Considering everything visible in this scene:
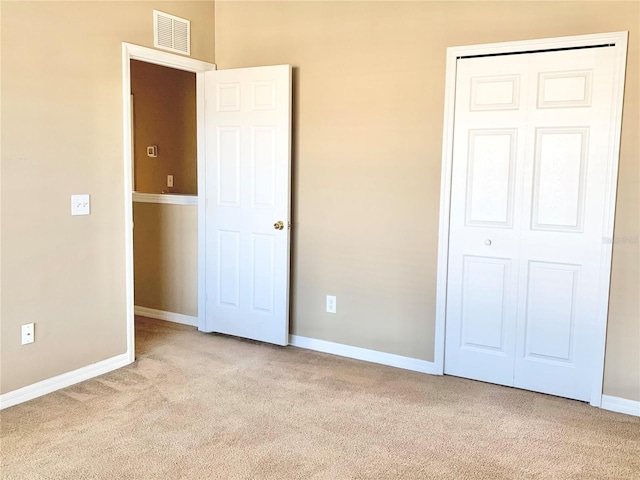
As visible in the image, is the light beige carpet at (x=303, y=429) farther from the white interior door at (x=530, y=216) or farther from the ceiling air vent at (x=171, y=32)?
the ceiling air vent at (x=171, y=32)

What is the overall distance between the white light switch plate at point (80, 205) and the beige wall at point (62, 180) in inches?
1.7

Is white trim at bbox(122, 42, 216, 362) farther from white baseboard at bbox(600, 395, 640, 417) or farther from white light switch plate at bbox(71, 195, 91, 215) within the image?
white baseboard at bbox(600, 395, 640, 417)

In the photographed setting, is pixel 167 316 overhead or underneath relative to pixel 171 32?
underneath

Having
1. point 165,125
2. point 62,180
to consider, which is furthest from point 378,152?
point 165,125

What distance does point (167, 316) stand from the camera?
4.68m

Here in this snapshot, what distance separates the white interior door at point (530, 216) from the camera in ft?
9.77

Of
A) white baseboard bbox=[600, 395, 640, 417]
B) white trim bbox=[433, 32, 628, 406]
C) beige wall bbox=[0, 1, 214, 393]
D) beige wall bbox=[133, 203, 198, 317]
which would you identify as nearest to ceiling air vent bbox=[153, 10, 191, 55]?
beige wall bbox=[0, 1, 214, 393]

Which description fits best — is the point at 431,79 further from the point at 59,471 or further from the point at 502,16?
the point at 59,471

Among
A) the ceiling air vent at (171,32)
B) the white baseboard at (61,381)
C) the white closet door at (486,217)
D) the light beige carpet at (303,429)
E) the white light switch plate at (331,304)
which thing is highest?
the ceiling air vent at (171,32)

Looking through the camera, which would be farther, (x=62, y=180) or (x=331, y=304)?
(x=331, y=304)

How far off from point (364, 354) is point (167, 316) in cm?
191

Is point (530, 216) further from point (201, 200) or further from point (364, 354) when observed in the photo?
point (201, 200)

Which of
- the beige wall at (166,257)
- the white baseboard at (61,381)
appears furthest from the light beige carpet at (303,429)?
the beige wall at (166,257)

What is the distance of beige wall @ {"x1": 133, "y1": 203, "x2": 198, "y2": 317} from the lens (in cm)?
451
